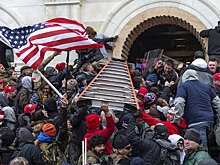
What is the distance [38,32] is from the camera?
29.3 ft

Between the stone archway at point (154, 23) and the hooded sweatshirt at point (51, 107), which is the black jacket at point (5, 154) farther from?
the stone archway at point (154, 23)

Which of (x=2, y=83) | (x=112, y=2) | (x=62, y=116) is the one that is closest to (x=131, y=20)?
(x=112, y=2)

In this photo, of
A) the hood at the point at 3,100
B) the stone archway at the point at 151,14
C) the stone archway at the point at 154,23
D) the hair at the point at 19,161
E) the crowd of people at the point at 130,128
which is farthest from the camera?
the stone archway at the point at 154,23

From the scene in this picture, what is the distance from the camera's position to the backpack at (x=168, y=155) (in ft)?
24.7

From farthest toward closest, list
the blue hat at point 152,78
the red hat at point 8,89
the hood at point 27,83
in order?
1. the red hat at point 8,89
2. the hood at point 27,83
3. the blue hat at point 152,78

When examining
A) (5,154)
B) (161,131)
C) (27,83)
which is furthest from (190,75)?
(27,83)

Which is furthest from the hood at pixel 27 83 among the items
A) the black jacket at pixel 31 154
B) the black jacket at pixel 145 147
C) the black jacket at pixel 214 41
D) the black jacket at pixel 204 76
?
the black jacket at pixel 214 41

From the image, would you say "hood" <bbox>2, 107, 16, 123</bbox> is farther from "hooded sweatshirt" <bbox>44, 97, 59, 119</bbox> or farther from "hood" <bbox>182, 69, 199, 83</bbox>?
"hood" <bbox>182, 69, 199, 83</bbox>

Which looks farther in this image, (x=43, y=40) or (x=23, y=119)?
(x=23, y=119)

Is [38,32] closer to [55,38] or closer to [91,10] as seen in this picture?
[55,38]

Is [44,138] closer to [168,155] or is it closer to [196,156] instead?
[168,155]

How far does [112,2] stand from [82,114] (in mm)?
7473

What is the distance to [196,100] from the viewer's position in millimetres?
8727

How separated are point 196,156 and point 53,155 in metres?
2.45
